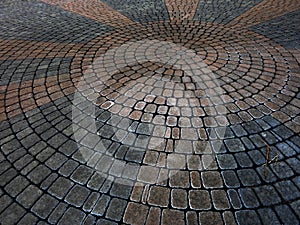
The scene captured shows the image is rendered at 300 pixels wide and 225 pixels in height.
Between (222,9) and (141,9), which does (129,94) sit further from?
(222,9)

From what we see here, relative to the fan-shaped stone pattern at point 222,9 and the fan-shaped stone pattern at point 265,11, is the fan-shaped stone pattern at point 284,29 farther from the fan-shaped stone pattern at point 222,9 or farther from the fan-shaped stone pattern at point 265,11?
the fan-shaped stone pattern at point 222,9

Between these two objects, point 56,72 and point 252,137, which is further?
point 56,72

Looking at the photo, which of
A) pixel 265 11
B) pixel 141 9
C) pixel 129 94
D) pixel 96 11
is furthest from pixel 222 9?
pixel 129 94

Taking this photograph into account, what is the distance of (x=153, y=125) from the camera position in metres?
3.30

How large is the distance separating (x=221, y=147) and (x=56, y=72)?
127 inches

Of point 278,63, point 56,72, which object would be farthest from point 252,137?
point 56,72

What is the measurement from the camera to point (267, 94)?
3.64 m

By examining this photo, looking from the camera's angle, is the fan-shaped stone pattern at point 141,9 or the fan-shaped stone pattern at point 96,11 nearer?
the fan-shaped stone pattern at point 96,11

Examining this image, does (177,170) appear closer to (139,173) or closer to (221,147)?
Result: (139,173)

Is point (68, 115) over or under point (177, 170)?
under

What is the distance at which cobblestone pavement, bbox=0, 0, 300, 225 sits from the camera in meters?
2.45

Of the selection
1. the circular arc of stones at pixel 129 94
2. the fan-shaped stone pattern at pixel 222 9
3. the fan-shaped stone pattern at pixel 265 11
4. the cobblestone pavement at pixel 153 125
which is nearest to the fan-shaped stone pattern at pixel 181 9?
the fan-shaped stone pattern at pixel 222 9

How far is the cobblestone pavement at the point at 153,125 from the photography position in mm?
2449

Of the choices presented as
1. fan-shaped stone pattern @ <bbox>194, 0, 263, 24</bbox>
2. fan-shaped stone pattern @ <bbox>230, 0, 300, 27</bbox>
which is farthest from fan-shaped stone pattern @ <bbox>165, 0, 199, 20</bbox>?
fan-shaped stone pattern @ <bbox>230, 0, 300, 27</bbox>
